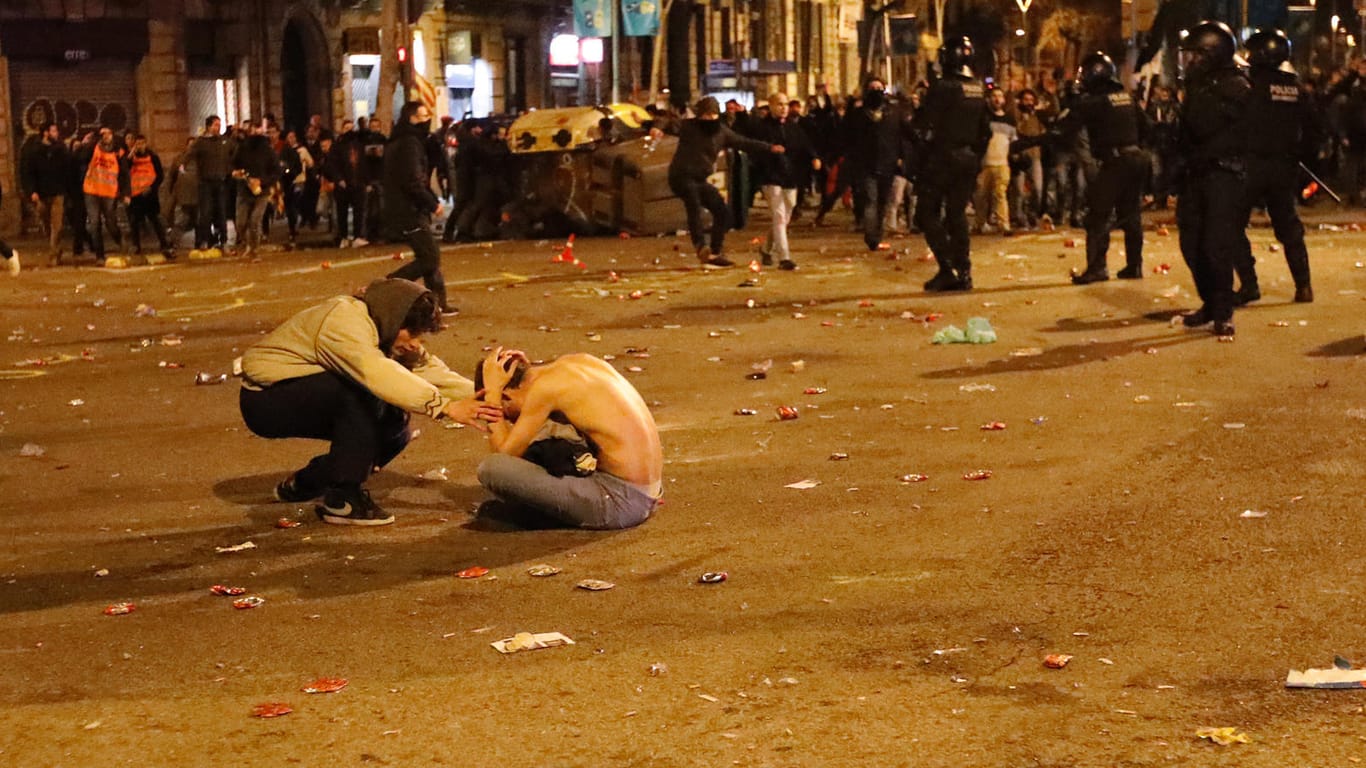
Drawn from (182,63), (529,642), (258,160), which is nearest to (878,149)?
(258,160)

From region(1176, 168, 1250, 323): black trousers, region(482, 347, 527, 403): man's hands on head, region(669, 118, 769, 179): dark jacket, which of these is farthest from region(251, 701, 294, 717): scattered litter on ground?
region(669, 118, 769, 179): dark jacket

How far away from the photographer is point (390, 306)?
8125 mm

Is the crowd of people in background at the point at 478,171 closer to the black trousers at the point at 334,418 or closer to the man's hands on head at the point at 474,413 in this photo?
the black trousers at the point at 334,418

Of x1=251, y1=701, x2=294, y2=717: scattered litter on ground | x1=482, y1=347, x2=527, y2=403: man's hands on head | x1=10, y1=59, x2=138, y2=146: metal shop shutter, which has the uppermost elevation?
x1=10, y1=59, x2=138, y2=146: metal shop shutter

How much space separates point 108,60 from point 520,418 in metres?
28.8

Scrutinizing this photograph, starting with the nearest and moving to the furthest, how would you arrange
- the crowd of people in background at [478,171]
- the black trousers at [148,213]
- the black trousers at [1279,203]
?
the black trousers at [1279,203]
the crowd of people in background at [478,171]
the black trousers at [148,213]

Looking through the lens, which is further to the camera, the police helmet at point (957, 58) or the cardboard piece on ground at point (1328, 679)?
the police helmet at point (957, 58)

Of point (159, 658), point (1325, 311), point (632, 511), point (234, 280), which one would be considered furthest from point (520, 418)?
point (234, 280)

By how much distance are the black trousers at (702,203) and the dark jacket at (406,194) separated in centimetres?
452

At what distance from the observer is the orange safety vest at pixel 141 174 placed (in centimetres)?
2452

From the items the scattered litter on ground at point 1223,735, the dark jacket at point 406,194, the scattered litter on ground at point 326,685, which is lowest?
the scattered litter on ground at point 326,685

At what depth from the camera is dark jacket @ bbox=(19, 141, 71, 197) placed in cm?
2409

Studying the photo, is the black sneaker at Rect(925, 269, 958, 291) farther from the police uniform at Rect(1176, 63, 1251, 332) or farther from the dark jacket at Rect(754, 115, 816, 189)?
the dark jacket at Rect(754, 115, 816, 189)

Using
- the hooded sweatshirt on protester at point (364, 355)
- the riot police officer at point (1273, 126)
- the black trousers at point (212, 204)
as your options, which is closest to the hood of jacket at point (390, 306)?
the hooded sweatshirt on protester at point (364, 355)
